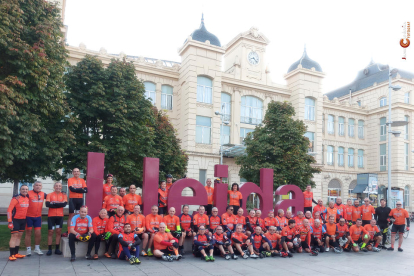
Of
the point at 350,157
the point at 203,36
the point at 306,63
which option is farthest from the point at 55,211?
the point at 350,157

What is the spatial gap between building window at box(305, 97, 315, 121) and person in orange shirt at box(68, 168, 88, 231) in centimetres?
2791

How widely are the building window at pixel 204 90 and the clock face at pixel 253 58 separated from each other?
529 centimetres

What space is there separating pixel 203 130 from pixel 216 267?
20.6 m

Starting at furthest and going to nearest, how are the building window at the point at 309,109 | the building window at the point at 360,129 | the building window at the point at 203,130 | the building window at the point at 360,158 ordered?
the building window at the point at 360,129 < the building window at the point at 360,158 < the building window at the point at 309,109 < the building window at the point at 203,130

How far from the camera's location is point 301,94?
111 feet

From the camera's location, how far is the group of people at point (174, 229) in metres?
9.98

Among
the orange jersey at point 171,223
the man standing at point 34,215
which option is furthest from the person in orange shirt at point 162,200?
the man standing at point 34,215

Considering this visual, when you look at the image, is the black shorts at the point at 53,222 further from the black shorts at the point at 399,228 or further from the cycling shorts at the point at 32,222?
the black shorts at the point at 399,228

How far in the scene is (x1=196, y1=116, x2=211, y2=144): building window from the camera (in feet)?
97.0

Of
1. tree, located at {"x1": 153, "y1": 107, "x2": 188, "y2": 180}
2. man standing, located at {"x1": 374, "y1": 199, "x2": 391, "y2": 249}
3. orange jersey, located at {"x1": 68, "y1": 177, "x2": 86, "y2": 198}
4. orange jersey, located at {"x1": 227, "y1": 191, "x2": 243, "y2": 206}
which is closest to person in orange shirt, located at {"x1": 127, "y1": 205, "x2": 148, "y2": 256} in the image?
orange jersey, located at {"x1": 68, "y1": 177, "x2": 86, "y2": 198}

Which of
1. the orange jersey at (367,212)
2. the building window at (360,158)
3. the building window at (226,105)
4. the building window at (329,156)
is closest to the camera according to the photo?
the orange jersey at (367,212)

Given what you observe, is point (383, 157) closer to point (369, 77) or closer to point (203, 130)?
point (369, 77)

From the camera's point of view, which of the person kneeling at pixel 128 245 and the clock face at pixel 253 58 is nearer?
the person kneeling at pixel 128 245

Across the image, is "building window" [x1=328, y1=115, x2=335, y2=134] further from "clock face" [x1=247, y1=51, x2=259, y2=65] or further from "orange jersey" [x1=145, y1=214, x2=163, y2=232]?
"orange jersey" [x1=145, y1=214, x2=163, y2=232]
